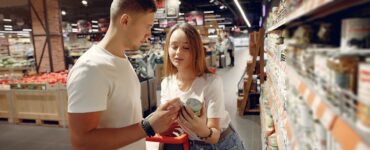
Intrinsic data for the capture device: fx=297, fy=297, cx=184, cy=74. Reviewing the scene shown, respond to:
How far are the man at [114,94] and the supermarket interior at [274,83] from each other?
208mm

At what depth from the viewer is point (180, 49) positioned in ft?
6.61

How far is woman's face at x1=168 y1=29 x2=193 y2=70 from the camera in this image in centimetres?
Result: 201

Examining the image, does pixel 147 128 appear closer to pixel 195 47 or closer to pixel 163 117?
pixel 163 117

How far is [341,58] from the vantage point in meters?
0.71

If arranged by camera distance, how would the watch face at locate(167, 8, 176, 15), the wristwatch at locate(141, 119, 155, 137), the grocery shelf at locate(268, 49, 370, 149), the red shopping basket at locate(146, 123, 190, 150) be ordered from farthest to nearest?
the watch face at locate(167, 8, 176, 15), the red shopping basket at locate(146, 123, 190, 150), the wristwatch at locate(141, 119, 155, 137), the grocery shelf at locate(268, 49, 370, 149)

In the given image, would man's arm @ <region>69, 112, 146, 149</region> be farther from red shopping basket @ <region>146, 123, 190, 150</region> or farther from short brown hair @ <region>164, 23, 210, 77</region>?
short brown hair @ <region>164, 23, 210, 77</region>

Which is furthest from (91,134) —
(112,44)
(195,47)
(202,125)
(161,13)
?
(161,13)

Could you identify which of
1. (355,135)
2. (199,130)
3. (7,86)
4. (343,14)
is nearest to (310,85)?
(355,135)

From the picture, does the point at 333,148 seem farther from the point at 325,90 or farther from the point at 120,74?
the point at 120,74

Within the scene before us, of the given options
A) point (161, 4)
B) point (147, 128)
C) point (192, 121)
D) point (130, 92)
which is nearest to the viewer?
point (147, 128)

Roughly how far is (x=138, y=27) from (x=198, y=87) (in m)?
0.63

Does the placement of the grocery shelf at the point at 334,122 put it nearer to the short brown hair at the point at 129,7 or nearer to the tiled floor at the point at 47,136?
the short brown hair at the point at 129,7

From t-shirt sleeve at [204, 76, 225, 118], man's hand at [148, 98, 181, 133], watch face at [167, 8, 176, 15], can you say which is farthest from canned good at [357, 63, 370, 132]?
watch face at [167, 8, 176, 15]

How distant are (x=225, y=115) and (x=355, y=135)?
1.51m
